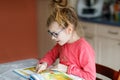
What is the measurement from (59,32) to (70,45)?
0.37 ft

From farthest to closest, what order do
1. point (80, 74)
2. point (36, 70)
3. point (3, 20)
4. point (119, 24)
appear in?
point (3, 20) < point (119, 24) < point (36, 70) < point (80, 74)

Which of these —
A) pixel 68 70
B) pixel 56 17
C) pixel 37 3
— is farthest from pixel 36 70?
pixel 37 3

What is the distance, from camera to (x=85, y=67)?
4.06 ft

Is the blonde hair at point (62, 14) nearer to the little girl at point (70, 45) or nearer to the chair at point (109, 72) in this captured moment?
the little girl at point (70, 45)

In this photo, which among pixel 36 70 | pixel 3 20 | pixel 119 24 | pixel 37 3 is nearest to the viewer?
pixel 36 70

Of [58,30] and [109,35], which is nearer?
[58,30]

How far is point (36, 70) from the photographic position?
4.48ft

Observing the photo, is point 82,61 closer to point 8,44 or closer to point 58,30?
point 58,30

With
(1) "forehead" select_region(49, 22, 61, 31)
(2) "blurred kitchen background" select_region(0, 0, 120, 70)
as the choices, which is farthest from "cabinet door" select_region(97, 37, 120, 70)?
(1) "forehead" select_region(49, 22, 61, 31)

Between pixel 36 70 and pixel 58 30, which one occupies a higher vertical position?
pixel 58 30

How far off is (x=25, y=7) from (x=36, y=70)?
6.35 ft

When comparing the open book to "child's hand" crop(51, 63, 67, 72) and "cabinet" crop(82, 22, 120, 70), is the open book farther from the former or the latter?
"cabinet" crop(82, 22, 120, 70)

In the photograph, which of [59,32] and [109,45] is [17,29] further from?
[59,32]

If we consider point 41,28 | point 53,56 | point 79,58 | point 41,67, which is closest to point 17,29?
point 41,28
